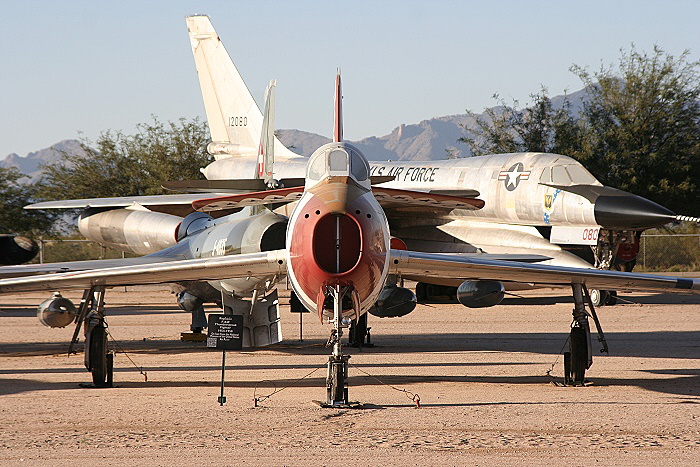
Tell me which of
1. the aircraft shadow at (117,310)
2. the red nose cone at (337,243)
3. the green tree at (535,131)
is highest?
the green tree at (535,131)

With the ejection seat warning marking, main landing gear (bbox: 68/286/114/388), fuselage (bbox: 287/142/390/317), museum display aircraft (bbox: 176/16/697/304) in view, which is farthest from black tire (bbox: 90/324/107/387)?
museum display aircraft (bbox: 176/16/697/304)

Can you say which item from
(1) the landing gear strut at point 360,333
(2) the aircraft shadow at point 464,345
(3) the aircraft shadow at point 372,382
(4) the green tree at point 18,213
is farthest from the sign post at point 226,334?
(4) the green tree at point 18,213

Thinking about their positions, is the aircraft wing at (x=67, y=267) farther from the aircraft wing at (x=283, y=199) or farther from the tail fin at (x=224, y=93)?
the tail fin at (x=224, y=93)

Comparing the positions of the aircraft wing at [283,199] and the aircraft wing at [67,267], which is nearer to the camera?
the aircraft wing at [283,199]

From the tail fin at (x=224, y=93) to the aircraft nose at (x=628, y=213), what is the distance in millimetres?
13830

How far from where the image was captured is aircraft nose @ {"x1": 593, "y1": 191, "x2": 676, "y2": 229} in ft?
68.7

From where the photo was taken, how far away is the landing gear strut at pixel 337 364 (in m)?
9.45

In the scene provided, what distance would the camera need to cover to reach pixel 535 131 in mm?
42719

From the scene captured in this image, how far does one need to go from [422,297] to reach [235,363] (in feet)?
44.1

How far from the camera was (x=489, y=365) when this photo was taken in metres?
13.6

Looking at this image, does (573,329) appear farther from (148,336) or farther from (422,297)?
(422,297)

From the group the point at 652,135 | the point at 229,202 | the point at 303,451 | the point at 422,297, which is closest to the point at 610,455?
the point at 303,451

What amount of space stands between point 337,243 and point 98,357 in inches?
154

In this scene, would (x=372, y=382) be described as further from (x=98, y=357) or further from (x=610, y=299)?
(x=610, y=299)
